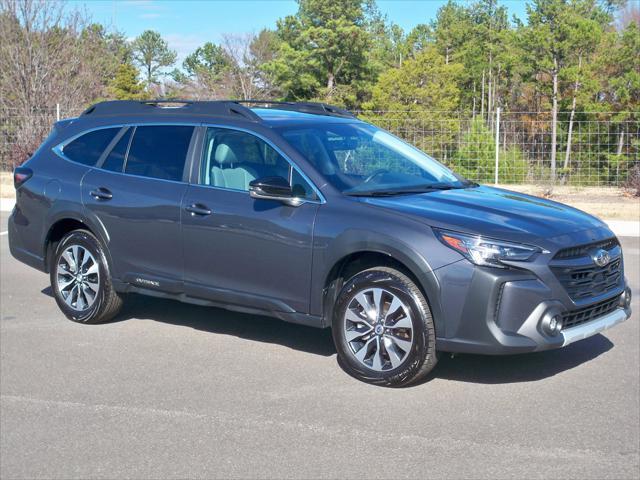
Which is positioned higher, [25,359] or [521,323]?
[521,323]

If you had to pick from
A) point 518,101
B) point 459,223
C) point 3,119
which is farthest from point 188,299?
point 518,101

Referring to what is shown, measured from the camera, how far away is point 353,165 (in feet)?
21.2

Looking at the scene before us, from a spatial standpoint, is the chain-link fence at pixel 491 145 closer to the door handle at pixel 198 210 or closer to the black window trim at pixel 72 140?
the black window trim at pixel 72 140

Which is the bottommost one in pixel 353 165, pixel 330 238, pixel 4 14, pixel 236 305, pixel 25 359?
pixel 25 359

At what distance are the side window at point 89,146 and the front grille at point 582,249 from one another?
3.82m

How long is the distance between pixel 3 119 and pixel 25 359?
1884 centimetres

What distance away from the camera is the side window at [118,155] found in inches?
287

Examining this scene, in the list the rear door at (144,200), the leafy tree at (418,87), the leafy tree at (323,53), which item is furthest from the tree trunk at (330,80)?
the rear door at (144,200)

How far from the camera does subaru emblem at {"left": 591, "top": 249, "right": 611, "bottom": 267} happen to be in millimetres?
5734

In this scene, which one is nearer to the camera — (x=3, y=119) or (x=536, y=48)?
(x=3, y=119)

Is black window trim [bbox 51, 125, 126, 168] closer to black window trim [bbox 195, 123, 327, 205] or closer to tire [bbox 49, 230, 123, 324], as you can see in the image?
tire [bbox 49, 230, 123, 324]

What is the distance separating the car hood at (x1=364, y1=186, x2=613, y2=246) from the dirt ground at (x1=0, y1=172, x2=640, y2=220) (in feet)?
34.9

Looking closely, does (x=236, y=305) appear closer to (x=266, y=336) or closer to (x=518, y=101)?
(x=266, y=336)

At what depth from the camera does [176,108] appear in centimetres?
710
